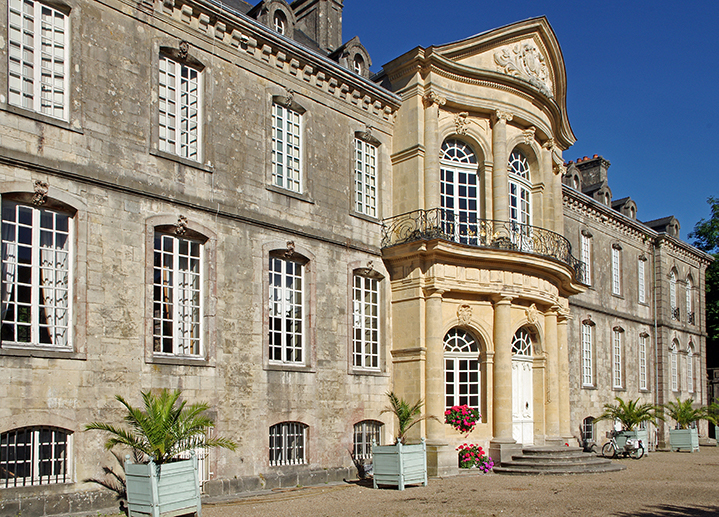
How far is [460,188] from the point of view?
18.2 m

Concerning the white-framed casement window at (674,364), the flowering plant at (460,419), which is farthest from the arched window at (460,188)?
the white-framed casement window at (674,364)

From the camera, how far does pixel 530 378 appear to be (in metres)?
19.1

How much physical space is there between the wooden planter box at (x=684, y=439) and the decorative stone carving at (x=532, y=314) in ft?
33.2

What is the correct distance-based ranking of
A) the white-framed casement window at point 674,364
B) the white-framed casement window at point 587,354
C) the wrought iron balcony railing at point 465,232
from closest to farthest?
the wrought iron balcony railing at point 465,232 < the white-framed casement window at point 587,354 < the white-framed casement window at point 674,364

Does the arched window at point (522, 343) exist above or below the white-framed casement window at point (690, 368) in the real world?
above

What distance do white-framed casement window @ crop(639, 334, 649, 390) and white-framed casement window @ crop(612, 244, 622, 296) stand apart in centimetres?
245

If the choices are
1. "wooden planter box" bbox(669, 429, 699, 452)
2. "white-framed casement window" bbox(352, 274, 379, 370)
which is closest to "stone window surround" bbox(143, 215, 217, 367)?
"white-framed casement window" bbox(352, 274, 379, 370)

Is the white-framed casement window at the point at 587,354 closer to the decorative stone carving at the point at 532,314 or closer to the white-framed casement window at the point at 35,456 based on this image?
the decorative stone carving at the point at 532,314

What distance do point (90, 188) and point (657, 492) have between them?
35.5ft

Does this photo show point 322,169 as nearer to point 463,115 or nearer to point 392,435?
point 463,115

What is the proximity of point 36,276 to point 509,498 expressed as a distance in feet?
26.8

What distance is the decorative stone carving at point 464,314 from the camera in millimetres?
17203

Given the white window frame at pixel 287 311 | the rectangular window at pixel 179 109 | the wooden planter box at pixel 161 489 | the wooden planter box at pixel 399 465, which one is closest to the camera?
the wooden planter box at pixel 161 489

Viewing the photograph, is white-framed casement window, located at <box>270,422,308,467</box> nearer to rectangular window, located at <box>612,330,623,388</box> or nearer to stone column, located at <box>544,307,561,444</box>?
stone column, located at <box>544,307,561,444</box>
